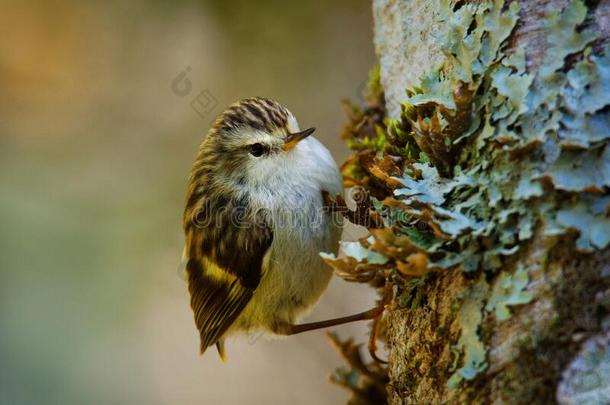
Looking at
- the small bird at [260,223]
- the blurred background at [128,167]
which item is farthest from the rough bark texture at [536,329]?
the blurred background at [128,167]

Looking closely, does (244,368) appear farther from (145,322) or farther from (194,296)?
(194,296)

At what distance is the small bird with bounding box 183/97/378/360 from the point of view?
311cm

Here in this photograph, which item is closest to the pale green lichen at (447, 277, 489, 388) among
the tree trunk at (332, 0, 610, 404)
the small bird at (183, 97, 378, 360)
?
the tree trunk at (332, 0, 610, 404)

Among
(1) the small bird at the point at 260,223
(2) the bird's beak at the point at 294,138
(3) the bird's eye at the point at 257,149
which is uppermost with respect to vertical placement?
(2) the bird's beak at the point at 294,138

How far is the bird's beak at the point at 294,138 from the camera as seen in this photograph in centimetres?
315

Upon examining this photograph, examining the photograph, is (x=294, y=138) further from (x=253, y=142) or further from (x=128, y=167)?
(x=128, y=167)

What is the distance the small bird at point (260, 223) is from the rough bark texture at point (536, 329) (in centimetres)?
103

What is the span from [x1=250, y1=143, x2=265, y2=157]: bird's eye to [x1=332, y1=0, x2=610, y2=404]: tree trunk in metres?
1.14

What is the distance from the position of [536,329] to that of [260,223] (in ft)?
5.39

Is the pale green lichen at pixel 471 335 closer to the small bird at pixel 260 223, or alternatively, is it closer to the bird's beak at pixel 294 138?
the small bird at pixel 260 223

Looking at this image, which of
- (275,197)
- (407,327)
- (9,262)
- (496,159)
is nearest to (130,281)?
(9,262)

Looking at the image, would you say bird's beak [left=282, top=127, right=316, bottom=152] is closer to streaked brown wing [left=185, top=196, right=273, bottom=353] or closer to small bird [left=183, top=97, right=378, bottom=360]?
small bird [left=183, top=97, right=378, bottom=360]

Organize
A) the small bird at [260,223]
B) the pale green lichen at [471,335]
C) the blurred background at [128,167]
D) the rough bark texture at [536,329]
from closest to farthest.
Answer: the rough bark texture at [536,329]
the pale green lichen at [471,335]
the small bird at [260,223]
the blurred background at [128,167]

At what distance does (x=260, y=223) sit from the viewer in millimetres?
3156
